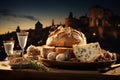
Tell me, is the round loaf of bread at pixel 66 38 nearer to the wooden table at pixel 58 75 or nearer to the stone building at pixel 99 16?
the wooden table at pixel 58 75

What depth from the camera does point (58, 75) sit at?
2621mm

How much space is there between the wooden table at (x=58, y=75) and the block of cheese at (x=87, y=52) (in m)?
0.20

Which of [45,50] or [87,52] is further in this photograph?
[45,50]

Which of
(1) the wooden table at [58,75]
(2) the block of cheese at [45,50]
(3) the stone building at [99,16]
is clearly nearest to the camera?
(1) the wooden table at [58,75]

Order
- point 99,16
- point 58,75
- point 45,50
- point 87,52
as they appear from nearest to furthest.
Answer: point 58,75
point 87,52
point 45,50
point 99,16

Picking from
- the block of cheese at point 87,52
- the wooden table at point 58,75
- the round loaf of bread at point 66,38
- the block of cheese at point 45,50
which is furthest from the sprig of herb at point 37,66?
the round loaf of bread at point 66,38

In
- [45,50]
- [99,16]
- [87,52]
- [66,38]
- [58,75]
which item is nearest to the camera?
[58,75]

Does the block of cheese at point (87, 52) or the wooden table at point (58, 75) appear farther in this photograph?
the block of cheese at point (87, 52)

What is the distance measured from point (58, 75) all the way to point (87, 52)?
0.35 meters

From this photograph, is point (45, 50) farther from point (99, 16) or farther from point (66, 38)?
point (99, 16)

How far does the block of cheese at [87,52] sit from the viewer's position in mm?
2723

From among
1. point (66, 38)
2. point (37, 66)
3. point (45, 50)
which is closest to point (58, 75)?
point (37, 66)
